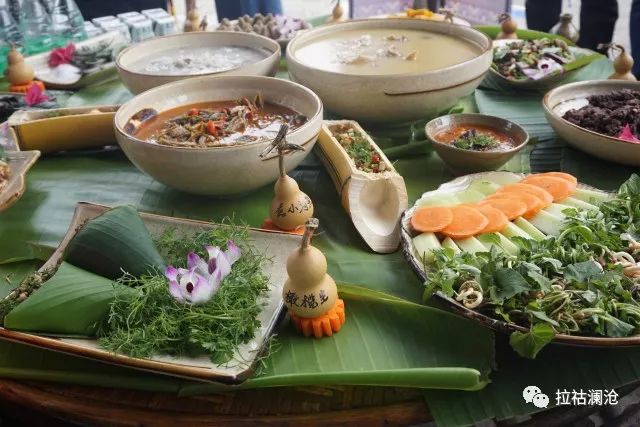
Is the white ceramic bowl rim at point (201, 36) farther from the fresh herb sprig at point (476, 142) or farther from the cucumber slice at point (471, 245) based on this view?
the cucumber slice at point (471, 245)

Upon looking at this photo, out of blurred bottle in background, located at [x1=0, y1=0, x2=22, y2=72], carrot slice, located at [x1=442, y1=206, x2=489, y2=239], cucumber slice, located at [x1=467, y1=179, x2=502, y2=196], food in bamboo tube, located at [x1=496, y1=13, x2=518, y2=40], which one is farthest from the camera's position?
blurred bottle in background, located at [x1=0, y1=0, x2=22, y2=72]

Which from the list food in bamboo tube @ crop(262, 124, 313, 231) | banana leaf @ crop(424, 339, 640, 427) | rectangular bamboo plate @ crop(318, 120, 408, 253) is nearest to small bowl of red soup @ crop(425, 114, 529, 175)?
rectangular bamboo plate @ crop(318, 120, 408, 253)

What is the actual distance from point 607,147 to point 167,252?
1.25 metres

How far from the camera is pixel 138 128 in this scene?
1.67m

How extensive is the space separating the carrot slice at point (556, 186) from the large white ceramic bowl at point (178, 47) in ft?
3.36

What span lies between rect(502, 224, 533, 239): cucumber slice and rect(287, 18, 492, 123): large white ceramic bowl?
584mm

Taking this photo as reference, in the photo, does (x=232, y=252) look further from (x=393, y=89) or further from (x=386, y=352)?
→ (x=393, y=89)

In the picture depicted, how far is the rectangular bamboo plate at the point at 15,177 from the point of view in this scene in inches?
60.2

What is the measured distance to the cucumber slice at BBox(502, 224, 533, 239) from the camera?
137 cm

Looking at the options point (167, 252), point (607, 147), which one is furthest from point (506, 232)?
point (167, 252)

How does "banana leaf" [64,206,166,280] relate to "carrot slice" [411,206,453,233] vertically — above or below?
above

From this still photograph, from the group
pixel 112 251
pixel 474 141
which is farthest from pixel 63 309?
pixel 474 141

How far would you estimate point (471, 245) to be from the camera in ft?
4.36

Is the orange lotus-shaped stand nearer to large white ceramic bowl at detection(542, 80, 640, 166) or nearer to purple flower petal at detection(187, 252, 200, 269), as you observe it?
purple flower petal at detection(187, 252, 200, 269)
